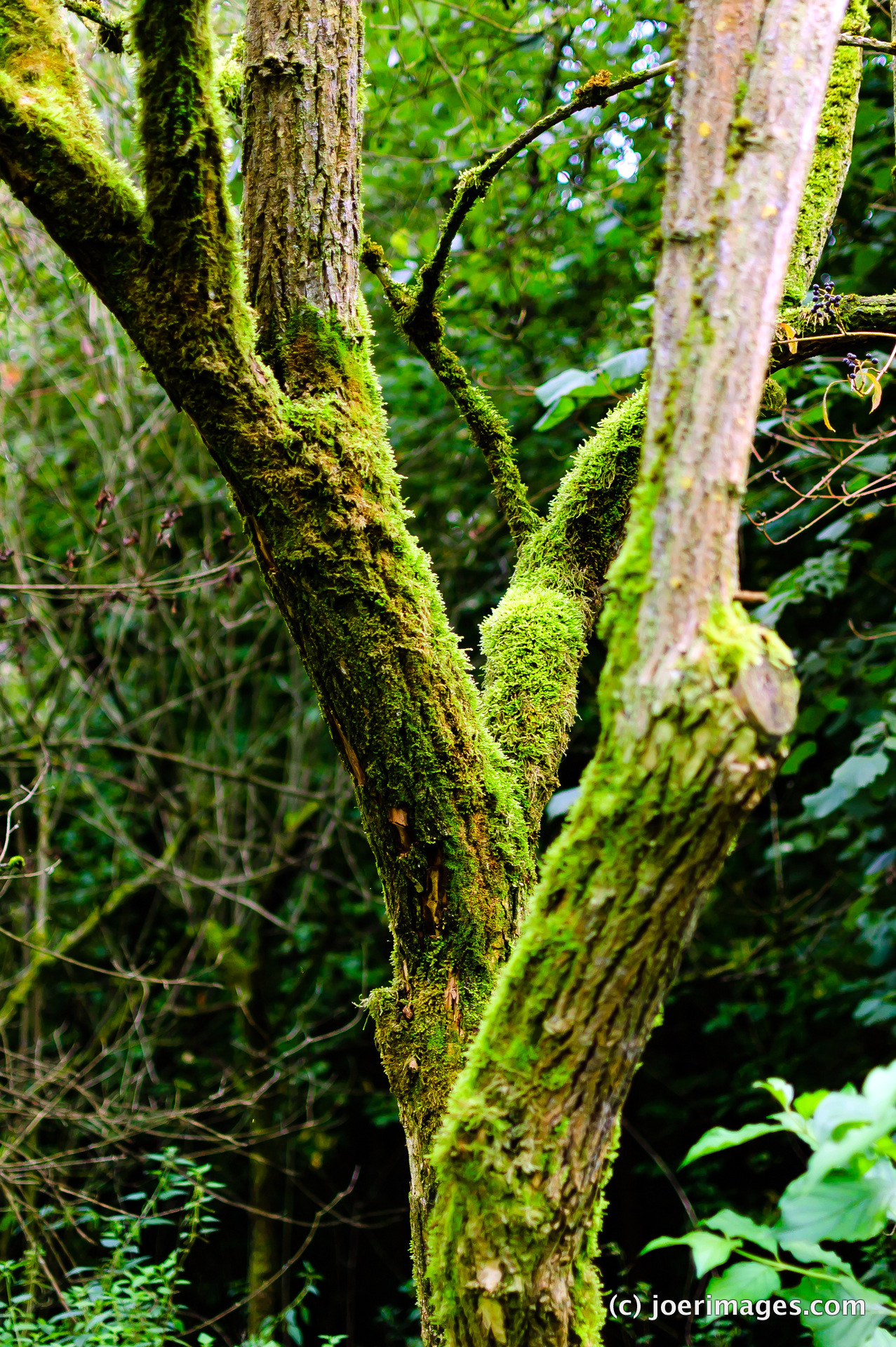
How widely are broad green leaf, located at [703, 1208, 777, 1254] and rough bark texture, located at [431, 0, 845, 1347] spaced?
166 millimetres

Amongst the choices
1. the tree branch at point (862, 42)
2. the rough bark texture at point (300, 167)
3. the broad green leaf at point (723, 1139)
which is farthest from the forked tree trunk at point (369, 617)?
the tree branch at point (862, 42)

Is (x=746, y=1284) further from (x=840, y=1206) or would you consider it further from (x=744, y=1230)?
(x=840, y=1206)

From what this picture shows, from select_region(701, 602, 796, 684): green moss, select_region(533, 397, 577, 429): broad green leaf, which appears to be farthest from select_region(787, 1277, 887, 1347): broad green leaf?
select_region(533, 397, 577, 429): broad green leaf

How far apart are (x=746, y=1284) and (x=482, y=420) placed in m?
1.72

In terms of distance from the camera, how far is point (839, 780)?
273 centimetres

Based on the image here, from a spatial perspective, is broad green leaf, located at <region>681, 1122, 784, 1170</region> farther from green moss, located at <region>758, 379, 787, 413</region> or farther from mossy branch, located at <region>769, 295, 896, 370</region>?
green moss, located at <region>758, 379, 787, 413</region>

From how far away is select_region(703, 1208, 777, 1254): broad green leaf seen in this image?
1.13 meters

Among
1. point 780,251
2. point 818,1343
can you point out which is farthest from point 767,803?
point 780,251

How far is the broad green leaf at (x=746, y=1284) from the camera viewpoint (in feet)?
3.81

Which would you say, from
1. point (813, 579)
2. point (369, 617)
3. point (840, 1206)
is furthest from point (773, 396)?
point (840, 1206)

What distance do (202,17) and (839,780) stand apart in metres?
2.45

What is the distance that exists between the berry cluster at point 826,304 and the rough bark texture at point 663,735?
772 mm

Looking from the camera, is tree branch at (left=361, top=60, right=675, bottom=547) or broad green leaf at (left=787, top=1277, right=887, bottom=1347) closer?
broad green leaf at (left=787, top=1277, right=887, bottom=1347)

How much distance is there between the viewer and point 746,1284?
120 centimetres
